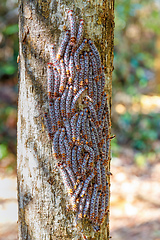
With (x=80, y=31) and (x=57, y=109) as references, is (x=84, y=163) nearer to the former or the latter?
(x=57, y=109)

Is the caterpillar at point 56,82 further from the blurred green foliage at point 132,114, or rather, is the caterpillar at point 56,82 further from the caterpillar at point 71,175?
the blurred green foliage at point 132,114

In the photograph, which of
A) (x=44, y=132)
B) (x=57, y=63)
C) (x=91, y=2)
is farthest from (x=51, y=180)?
(x=91, y=2)

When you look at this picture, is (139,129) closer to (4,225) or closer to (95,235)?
(4,225)

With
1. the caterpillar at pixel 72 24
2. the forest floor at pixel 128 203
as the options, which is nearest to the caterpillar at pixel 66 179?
the caterpillar at pixel 72 24

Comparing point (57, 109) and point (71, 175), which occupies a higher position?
point (57, 109)

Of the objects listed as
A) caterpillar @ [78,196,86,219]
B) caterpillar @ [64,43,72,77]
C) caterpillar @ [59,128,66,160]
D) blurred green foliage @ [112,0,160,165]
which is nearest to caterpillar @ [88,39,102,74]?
caterpillar @ [64,43,72,77]

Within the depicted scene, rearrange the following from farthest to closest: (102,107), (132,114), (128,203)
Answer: (132,114) → (128,203) → (102,107)

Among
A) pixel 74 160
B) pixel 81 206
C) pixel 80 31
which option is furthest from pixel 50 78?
pixel 81 206

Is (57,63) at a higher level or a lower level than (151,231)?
higher
